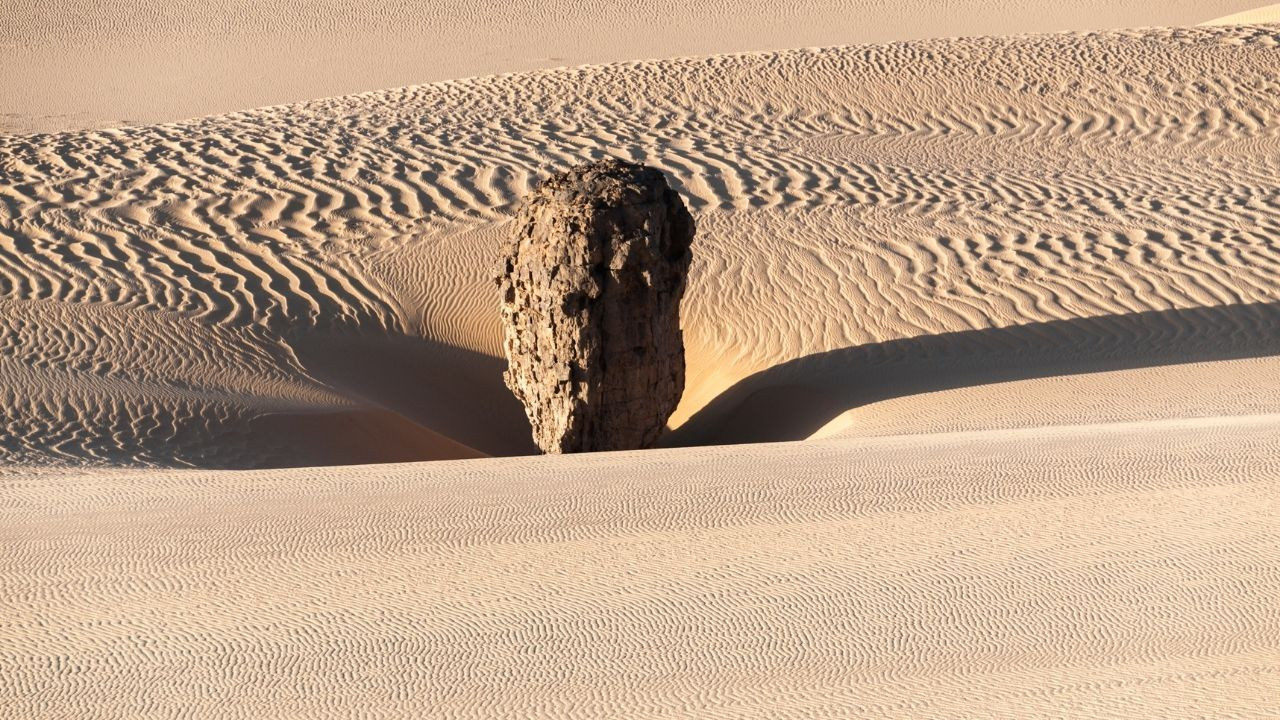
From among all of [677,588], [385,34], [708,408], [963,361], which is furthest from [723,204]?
[385,34]

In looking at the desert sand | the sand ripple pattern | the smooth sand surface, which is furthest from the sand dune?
the smooth sand surface

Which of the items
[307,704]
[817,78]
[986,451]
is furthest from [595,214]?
[817,78]

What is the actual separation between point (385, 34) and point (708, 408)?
22394 mm

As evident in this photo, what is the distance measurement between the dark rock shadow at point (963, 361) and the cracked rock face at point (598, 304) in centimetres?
65

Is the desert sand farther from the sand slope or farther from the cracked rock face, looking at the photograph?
the cracked rock face

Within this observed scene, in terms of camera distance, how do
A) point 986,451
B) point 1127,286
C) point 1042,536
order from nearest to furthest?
point 1042,536 → point 986,451 → point 1127,286

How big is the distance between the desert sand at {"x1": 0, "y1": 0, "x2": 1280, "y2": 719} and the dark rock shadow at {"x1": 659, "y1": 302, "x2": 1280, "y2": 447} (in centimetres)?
4

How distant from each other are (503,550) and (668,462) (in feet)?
4.49

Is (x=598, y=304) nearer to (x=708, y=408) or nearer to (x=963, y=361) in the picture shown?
(x=708, y=408)

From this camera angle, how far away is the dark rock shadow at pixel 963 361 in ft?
27.2

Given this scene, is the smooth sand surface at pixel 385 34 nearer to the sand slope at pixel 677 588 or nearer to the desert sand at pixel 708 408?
the desert sand at pixel 708 408

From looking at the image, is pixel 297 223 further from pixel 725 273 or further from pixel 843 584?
pixel 843 584

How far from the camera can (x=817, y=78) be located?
600 inches

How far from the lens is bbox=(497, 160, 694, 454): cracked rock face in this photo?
25.0ft
